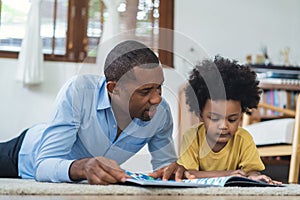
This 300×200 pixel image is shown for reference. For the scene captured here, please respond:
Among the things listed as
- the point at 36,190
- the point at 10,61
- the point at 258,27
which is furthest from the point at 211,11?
the point at 36,190

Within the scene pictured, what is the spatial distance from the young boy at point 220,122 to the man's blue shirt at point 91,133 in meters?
0.07

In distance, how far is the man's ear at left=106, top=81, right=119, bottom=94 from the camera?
1.13 metres

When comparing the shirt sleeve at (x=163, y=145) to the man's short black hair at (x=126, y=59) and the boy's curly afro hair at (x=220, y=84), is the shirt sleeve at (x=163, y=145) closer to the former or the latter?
the boy's curly afro hair at (x=220, y=84)

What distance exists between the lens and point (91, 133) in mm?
1224

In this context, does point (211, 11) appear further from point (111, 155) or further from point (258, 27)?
point (111, 155)

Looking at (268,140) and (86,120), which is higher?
(86,120)

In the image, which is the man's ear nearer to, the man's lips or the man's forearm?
the man's lips

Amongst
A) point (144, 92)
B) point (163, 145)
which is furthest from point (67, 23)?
point (144, 92)

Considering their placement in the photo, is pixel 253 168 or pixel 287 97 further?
pixel 287 97

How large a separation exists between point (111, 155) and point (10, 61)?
2.55m

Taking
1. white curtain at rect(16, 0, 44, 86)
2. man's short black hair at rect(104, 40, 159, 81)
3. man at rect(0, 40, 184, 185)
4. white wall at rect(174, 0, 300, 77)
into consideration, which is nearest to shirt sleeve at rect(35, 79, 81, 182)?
man at rect(0, 40, 184, 185)

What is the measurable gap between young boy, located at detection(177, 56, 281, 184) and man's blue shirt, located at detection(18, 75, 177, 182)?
0.22ft

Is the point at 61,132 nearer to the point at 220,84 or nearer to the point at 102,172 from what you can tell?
the point at 102,172

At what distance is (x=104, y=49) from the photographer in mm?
1176
